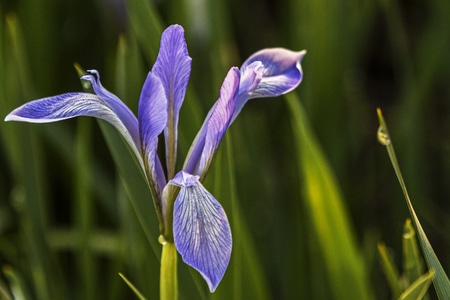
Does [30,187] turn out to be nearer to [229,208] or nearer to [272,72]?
[229,208]

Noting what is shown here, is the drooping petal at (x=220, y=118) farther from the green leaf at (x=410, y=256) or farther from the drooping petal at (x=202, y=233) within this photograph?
A: the green leaf at (x=410, y=256)

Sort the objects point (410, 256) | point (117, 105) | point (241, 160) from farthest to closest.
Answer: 1. point (241, 160)
2. point (410, 256)
3. point (117, 105)

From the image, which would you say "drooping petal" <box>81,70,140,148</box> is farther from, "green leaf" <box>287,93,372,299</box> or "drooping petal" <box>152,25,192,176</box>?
"green leaf" <box>287,93,372,299</box>

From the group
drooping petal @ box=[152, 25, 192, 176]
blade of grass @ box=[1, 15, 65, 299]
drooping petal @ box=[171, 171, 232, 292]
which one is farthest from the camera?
blade of grass @ box=[1, 15, 65, 299]

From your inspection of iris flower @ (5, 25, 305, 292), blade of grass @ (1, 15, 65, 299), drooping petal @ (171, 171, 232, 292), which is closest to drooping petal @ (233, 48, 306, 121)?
iris flower @ (5, 25, 305, 292)

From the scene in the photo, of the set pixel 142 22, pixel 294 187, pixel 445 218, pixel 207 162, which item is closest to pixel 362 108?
pixel 445 218

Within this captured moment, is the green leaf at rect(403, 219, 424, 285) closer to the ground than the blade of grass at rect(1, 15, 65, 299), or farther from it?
closer to the ground

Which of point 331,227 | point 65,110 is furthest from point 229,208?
point 65,110
